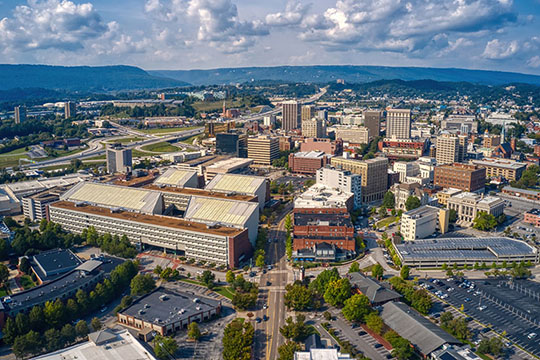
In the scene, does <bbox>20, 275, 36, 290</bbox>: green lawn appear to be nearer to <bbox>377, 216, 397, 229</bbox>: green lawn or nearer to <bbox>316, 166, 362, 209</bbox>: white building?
<bbox>377, 216, 397, 229</bbox>: green lawn

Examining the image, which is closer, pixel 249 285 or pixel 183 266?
pixel 249 285

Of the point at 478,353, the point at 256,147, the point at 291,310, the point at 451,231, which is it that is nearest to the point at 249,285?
the point at 291,310

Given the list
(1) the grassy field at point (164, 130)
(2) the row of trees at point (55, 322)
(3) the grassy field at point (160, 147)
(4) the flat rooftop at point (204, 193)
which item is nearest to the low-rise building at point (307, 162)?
(4) the flat rooftop at point (204, 193)

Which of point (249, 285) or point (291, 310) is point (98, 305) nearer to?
point (249, 285)

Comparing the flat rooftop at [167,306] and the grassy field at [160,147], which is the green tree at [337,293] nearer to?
the flat rooftop at [167,306]

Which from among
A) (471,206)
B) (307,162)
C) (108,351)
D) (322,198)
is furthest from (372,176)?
(108,351)

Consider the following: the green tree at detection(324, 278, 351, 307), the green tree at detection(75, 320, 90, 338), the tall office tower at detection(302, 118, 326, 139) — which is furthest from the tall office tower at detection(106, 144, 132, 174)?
the green tree at detection(324, 278, 351, 307)
